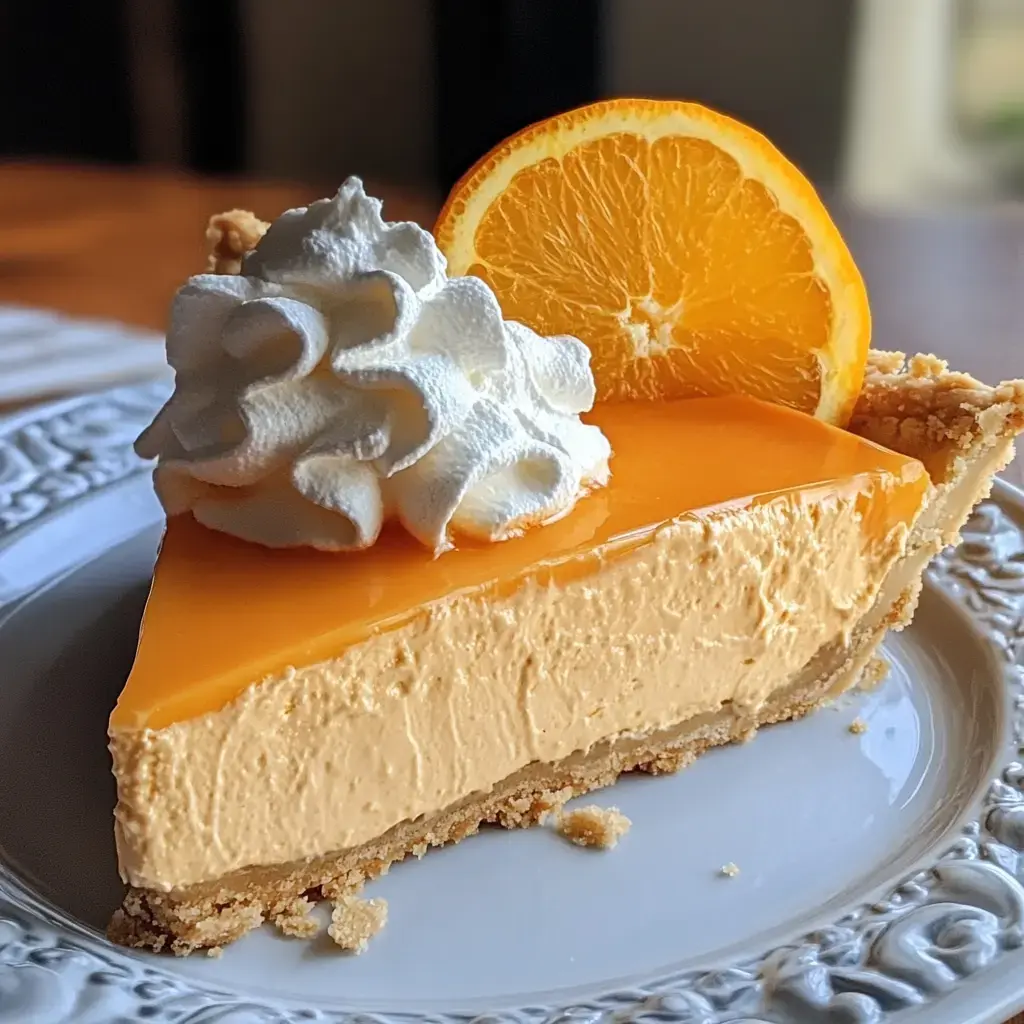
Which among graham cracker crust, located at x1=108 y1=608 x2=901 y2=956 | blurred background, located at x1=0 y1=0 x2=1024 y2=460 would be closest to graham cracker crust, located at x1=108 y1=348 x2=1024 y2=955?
graham cracker crust, located at x1=108 y1=608 x2=901 y2=956

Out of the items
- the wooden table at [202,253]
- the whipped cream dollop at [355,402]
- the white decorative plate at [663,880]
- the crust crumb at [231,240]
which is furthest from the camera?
the wooden table at [202,253]

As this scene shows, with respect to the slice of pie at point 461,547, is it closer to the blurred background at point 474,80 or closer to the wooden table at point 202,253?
the wooden table at point 202,253

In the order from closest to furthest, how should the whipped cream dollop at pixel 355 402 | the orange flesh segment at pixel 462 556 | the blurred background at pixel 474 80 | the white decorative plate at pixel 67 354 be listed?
the orange flesh segment at pixel 462 556 < the whipped cream dollop at pixel 355 402 < the white decorative plate at pixel 67 354 < the blurred background at pixel 474 80

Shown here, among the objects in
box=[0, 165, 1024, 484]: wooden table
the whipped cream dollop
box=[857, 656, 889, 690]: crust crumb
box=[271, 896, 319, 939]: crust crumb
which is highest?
the whipped cream dollop

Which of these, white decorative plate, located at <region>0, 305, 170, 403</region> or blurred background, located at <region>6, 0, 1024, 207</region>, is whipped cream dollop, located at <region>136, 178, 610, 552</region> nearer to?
white decorative plate, located at <region>0, 305, 170, 403</region>

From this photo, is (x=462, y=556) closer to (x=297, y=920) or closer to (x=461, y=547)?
(x=461, y=547)

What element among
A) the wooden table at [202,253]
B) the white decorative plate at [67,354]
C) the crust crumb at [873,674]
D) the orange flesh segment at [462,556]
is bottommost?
the crust crumb at [873,674]

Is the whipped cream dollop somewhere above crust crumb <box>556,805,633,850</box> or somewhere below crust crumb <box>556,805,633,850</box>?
above

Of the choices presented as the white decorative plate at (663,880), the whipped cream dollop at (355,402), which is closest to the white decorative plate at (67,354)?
the white decorative plate at (663,880)
